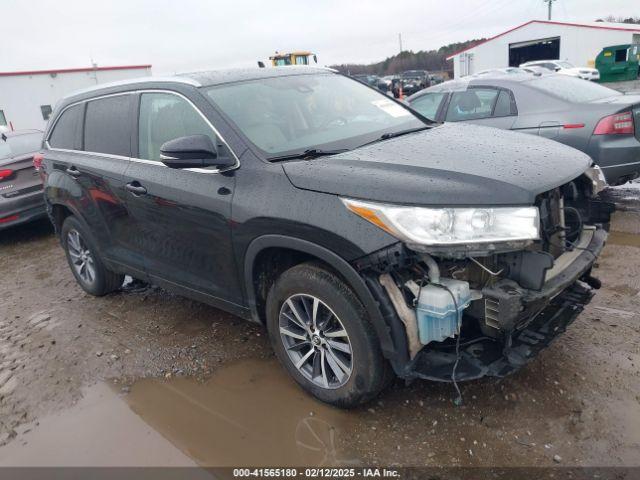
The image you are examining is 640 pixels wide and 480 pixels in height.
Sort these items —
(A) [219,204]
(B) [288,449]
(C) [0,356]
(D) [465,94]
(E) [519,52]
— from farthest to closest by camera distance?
(E) [519,52] < (D) [465,94] < (C) [0,356] < (A) [219,204] < (B) [288,449]

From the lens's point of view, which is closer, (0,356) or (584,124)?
(0,356)

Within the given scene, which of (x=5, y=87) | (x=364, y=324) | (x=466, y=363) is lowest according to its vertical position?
(x=466, y=363)

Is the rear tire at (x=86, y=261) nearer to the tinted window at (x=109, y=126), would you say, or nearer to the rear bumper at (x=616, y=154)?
the tinted window at (x=109, y=126)

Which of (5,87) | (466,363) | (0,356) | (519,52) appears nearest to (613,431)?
(466,363)

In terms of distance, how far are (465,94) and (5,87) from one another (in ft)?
75.7

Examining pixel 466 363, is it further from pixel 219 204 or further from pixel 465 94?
pixel 465 94

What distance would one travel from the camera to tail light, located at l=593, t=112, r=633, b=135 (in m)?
5.39

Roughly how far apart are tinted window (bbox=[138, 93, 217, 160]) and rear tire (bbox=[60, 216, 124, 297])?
1.30 m

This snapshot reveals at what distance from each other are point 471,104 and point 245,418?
497 cm

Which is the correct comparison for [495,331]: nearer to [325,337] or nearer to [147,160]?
[325,337]

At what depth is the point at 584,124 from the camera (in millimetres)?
5500

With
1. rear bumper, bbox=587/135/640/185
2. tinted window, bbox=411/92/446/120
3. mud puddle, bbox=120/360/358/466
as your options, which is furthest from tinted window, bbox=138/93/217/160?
rear bumper, bbox=587/135/640/185

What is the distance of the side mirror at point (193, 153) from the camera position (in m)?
Result: 2.98

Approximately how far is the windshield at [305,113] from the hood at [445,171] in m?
0.29
